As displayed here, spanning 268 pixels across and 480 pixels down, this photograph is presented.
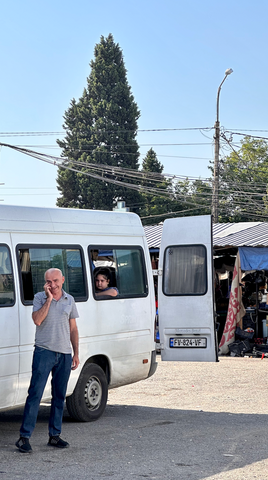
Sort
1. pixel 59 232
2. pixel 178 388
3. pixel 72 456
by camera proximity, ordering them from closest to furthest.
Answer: pixel 72 456 → pixel 59 232 → pixel 178 388

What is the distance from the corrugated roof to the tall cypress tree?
31.8m

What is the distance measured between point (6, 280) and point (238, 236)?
13.0 m

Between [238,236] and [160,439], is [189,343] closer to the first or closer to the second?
[160,439]

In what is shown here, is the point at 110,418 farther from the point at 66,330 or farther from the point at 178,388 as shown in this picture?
the point at 178,388

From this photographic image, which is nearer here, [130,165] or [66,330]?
[66,330]

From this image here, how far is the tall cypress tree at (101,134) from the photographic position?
54.3 metres

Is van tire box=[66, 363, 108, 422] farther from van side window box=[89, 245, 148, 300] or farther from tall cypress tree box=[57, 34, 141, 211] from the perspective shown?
tall cypress tree box=[57, 34, 141, 211]

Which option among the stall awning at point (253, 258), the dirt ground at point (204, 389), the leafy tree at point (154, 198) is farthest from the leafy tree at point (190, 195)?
the dirt ground at point (204, 389)

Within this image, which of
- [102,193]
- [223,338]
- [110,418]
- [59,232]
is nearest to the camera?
[59,232]

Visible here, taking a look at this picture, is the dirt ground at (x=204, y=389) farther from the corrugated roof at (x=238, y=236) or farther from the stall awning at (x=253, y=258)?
the corrugated roof at (x=238, y=236)

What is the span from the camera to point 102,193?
176 ft

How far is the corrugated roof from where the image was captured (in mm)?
18391

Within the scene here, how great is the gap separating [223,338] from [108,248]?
10.0 metres

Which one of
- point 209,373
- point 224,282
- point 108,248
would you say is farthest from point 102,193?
point 108,248
